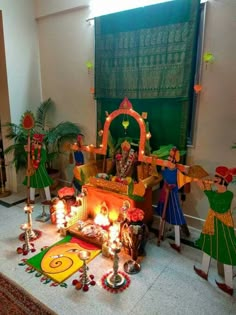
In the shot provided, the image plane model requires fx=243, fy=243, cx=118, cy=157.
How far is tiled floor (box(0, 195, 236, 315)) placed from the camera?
158cm

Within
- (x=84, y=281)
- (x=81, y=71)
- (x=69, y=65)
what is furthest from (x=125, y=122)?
(x=84, y=281)

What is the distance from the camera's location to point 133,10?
8.25ft

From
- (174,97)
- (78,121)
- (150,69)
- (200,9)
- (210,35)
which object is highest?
(200,9)

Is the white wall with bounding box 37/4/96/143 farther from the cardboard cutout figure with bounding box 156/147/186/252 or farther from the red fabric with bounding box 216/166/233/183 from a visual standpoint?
the red fabric with bounding box 216/166/233/183

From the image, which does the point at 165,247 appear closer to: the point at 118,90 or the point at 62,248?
the point at 62,248

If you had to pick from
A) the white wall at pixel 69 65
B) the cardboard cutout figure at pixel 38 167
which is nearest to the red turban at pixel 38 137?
the cardboard cutout figure at pixel 38 167

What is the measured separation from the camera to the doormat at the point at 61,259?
1.87 metres

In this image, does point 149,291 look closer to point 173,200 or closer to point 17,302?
point 173,200

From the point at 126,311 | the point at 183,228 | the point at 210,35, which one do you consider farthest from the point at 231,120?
the point at 126,311

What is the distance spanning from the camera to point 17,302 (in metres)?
1.62

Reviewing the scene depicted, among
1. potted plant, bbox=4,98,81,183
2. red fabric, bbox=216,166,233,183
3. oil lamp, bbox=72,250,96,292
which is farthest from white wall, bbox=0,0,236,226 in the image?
oil lamp, bbox=72,250,96,292

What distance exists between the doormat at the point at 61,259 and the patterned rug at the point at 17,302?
206 millimetres

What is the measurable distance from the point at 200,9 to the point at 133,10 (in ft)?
2.23

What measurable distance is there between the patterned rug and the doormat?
0.68 ft
